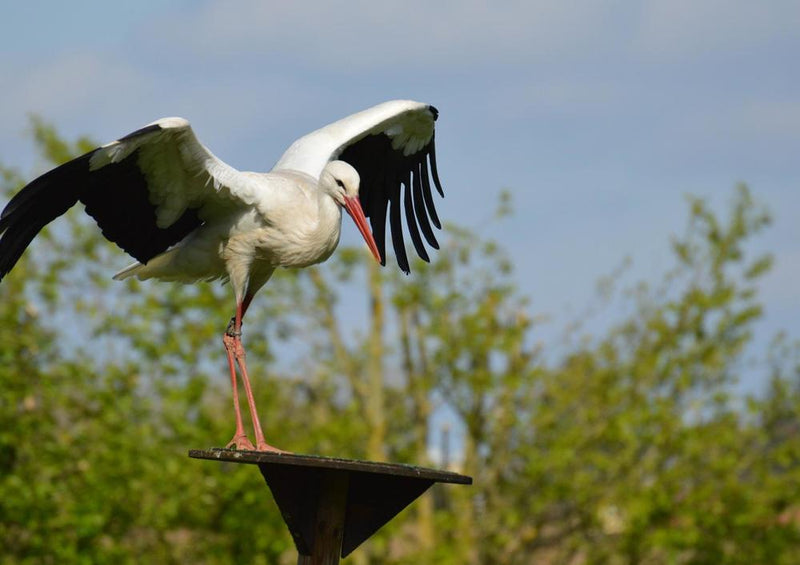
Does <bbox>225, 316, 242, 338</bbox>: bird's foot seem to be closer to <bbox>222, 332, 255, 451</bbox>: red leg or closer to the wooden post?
<bbox>222, 332, 255, 451</bbox>: red leg

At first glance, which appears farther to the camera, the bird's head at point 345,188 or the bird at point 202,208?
the bird's head at point 345,188

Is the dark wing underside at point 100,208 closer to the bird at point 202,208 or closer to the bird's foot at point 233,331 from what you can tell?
the bird at point 202,208

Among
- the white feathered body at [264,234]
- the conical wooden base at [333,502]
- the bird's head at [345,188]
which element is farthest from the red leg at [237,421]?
the bird's head at [345,188]

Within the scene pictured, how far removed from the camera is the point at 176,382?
47.9 ft

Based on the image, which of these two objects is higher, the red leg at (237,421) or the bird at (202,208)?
the bird at (202,208)

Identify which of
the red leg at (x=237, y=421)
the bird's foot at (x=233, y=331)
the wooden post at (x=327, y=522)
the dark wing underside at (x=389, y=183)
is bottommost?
the wooden post at (x=327, y=522)

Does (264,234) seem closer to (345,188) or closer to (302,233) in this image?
(302,233)

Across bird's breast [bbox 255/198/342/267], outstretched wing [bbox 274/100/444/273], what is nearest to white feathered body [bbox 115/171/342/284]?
bird's breast [bbox 255/198/342/267]

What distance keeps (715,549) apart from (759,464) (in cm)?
123

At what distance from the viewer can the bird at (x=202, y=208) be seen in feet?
20.3

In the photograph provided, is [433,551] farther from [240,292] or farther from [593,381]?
[240,292]

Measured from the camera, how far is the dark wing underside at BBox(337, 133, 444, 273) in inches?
319

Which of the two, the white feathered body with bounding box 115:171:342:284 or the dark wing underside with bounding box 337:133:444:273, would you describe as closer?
the white feathered body with bounding box 115:171:342:284

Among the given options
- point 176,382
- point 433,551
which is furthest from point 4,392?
point 433,551
